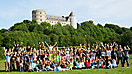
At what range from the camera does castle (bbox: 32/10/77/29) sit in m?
143

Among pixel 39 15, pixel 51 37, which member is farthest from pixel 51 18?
pixel 51 37

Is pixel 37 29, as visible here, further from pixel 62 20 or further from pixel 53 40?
pixel 62 20

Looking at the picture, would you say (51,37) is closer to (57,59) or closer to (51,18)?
(57,59)

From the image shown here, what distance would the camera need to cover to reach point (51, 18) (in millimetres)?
158500

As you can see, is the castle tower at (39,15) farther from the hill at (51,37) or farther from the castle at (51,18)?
the hill at (51,37)

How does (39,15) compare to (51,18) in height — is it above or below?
below

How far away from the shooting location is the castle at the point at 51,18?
468 feet

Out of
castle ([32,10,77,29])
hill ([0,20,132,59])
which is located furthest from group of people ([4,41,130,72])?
castle ([32,10,77,29])

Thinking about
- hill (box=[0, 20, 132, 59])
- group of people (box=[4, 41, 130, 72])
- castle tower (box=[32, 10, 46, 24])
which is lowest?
group of people (box=[4, 41, 130, 72])

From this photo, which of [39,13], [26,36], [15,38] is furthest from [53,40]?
[39,13]

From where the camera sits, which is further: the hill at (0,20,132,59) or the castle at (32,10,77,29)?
the castle at (32,10,77,29)

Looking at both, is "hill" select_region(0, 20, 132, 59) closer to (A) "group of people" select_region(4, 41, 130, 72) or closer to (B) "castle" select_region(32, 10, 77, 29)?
(B) "castle" select_region(32, 10, 77, 29)

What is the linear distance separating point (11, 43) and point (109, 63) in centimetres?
5206

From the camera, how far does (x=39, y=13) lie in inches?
5650
